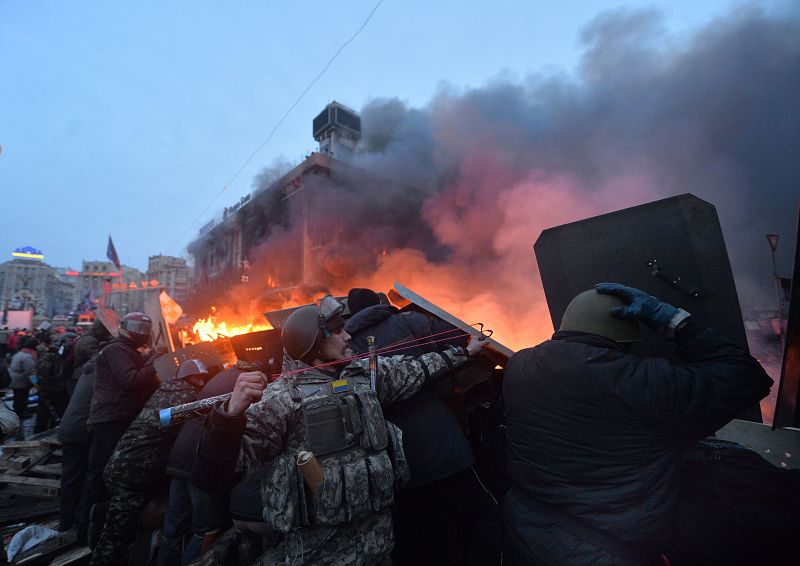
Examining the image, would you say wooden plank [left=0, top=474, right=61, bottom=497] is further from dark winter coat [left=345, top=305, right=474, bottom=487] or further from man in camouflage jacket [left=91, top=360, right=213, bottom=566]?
dark winter coat [left=345, top=305, right=474, bottom=487]

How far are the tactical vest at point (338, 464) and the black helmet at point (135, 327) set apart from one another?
2879 mm

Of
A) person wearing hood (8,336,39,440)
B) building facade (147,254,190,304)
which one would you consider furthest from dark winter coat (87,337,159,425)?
building facade (147,254,190,304)

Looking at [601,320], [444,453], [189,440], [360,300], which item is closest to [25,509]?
[189,440]

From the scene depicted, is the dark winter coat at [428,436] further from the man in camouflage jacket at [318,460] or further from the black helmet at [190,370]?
the black helmet at [190,370]

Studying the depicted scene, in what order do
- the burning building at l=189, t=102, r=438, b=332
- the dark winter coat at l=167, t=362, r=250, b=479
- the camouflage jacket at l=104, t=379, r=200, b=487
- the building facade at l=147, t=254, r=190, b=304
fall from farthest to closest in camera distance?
the building facade at l=147, t=254, r=190, b=304 < the burning building at l=189, t=102, r=438, b=332 < the camouflage jacket at l=104, t=379, r=200, b=487 < the dark winter coat at l=167, t=362, r=250, b=479

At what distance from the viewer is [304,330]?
2059 millimetres

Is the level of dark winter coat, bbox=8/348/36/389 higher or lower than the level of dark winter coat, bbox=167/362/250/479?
higher

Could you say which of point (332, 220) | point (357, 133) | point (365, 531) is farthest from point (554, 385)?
point (357, 133)

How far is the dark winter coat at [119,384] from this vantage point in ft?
11.8

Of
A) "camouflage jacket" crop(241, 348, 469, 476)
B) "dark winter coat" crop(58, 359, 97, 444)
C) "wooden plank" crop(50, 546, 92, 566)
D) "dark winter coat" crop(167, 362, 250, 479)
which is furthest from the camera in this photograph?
"dark winter coat" crop(58, 359, 97, 444)

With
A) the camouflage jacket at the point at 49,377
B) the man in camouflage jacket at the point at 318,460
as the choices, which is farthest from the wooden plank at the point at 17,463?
the man in camouflage jacket at the point at 318,460

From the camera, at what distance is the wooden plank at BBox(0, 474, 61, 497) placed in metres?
4.74

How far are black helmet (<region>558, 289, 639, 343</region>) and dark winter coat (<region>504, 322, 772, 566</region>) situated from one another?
7cm

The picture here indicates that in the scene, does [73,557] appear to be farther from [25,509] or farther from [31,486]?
[31,486]
